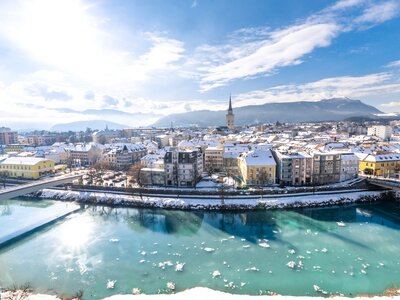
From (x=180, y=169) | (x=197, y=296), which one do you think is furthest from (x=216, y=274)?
(x=180, y=169)

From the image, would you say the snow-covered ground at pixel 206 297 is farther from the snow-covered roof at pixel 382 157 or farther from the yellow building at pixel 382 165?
the snow-covered roof at pixel 382 157

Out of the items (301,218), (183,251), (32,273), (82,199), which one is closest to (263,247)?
(183,251)

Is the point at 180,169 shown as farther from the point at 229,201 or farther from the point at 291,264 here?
the point at 291,264

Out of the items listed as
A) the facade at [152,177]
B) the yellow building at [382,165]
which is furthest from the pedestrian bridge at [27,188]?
the yellow building at [382,165]

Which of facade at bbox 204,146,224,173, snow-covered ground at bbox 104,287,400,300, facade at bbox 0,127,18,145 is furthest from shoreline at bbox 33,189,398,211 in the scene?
facade at bbox 0,127,18,145

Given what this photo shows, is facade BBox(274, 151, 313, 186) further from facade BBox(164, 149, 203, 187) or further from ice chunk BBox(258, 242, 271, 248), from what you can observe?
ice chunk BBox(258, 242, 271, 248)

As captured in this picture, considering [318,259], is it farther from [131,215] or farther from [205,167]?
[205,167]
